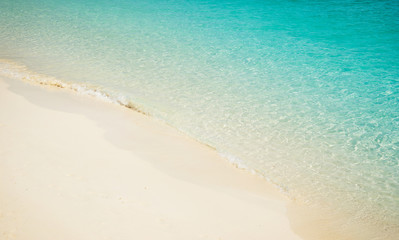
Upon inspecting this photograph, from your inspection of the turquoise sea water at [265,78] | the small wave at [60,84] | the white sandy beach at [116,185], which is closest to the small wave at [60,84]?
the small wave at [60,84]

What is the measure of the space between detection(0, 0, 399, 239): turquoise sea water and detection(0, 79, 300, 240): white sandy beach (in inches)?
28.0

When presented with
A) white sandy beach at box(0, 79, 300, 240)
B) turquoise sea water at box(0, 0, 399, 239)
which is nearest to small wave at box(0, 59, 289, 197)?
turquoise sea water at box(0, 0, 399, 239)

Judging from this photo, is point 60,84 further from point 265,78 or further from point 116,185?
point 265,78

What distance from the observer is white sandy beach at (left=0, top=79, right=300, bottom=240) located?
3.22 metres

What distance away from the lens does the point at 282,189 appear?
4602 millimetres

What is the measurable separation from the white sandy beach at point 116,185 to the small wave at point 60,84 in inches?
37.6

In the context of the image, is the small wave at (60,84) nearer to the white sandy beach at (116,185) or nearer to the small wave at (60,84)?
the small wave at (60,84)

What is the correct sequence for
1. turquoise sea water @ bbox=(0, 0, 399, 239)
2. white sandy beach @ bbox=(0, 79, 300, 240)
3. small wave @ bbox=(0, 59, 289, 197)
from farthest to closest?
small wave @ bbox=(0, 59, 289, 197), turquoise sea water @ bbox=(0, 0, 399, 239), white sandy beach @ bbox=(0, 79, 300, 240)

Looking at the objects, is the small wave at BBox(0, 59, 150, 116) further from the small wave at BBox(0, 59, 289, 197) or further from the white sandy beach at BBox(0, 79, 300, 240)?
the white sandy beach at BBox(0, 79, 300, 240)

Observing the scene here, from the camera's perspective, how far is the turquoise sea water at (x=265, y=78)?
199 inches

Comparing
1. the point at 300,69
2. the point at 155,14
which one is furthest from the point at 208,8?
the point at 300,69

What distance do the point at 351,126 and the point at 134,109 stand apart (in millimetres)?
4773

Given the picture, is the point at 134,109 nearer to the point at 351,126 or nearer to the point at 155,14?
the point at 351,126

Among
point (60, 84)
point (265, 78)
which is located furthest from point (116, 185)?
point (265, 78)
